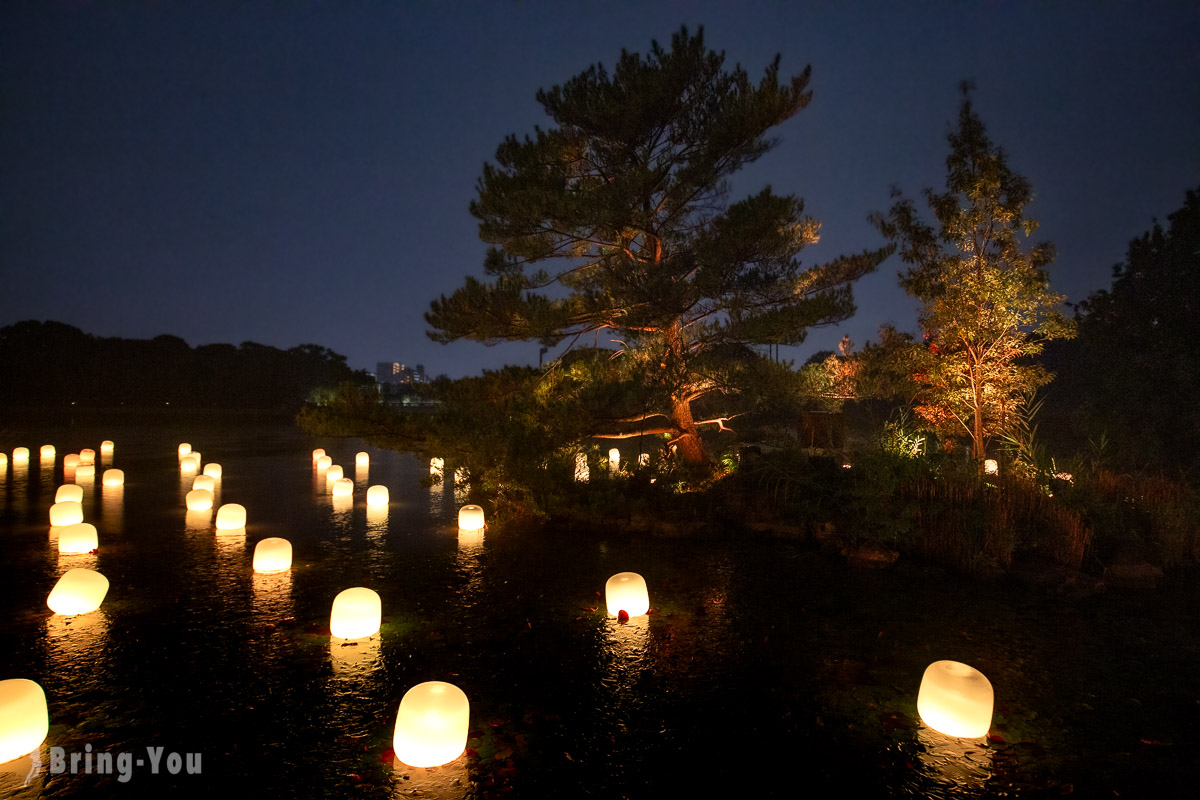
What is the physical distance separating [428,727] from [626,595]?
8.36 ft

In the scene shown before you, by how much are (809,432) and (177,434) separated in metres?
23.1

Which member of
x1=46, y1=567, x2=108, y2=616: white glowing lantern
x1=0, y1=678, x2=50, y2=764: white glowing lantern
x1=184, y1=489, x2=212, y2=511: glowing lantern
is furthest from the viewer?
x1=184, y1=489, x2=212, y2=511: glowing lantern

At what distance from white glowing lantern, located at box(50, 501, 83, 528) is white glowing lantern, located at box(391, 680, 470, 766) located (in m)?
7.92

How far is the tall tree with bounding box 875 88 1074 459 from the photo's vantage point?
10125 millimetres

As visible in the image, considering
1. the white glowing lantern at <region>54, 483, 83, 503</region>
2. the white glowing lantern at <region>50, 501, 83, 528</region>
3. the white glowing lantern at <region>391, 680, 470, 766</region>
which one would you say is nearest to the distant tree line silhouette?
the white glowing lantern at <region>54, 483, 83, 503</region>

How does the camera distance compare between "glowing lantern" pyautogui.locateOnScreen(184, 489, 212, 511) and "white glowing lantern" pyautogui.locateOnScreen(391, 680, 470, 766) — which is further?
"glowing lantern" pyautogui.locateOnScreen(184, 489, 212, 511)

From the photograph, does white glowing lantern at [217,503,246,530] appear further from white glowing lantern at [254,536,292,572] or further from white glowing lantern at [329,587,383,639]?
white glowing lantern at [329,587,383,639]

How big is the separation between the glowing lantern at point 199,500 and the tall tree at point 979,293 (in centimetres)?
1181

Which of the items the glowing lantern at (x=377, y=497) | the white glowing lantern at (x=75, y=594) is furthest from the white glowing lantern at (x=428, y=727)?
the glowing lantern at (x=377, y=497)

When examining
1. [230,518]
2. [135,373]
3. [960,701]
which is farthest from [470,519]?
[135,373]

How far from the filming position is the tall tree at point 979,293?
33.2 ft

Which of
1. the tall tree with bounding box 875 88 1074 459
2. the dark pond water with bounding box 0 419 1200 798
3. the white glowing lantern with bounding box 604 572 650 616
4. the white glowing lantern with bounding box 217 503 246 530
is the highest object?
the tall tree with bounding box 875 88 1074 459

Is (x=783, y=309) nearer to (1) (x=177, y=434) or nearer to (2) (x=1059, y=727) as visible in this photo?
(2) (x=1059, y=727)

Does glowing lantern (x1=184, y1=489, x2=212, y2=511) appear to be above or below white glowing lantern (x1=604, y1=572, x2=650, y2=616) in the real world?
above
